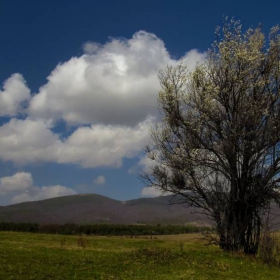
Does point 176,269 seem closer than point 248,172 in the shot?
Yes

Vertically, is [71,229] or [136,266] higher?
[71,229]

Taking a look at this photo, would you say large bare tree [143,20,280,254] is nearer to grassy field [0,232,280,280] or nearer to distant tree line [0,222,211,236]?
grassy field [0,232,280,280]

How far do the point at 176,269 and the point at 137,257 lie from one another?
3.46 m

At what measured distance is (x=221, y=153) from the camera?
2809cm

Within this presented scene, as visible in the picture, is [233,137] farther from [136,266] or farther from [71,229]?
[71,229]

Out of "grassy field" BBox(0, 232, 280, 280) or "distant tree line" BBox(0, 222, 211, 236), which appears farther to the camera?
"distant tree line" BBox(0, 222, 211, 236)

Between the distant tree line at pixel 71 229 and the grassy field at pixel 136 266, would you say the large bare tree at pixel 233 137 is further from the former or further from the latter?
the distant tree line at pixel 71 229

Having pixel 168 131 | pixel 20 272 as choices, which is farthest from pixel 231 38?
pixel 20 272

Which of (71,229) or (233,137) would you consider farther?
(71,229)

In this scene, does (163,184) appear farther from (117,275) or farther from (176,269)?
(117,275)

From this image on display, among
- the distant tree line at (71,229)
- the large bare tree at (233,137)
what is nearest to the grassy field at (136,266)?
the large bare tree at (233,137)

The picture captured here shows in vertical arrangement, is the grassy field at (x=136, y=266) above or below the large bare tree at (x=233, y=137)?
below

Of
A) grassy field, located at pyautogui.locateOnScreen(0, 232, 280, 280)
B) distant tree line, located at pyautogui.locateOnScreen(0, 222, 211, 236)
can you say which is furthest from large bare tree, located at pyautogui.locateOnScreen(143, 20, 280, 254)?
distant tree line, located at pyautogui.locateOnScreen(0, 222, 211, 236)

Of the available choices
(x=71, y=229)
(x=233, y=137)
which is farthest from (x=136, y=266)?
(x=71, y=229)
